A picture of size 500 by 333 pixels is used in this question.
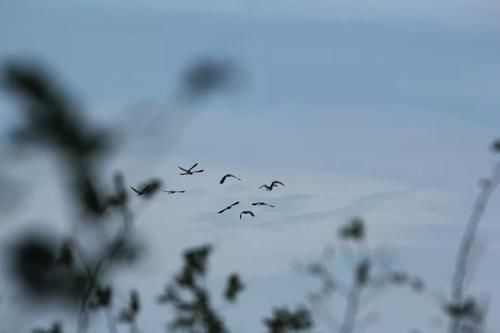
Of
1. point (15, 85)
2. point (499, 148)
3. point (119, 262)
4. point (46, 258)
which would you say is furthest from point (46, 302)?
point (499, 148)

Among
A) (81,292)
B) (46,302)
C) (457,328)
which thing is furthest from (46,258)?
(457,328)

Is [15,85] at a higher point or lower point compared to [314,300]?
lower

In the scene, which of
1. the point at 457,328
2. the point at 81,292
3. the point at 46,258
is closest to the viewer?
the point at 46,258

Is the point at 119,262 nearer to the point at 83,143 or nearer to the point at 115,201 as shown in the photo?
the point at 115,201

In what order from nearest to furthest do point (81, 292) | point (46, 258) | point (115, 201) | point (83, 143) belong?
1. point (83, 143)
2. point (46, 258)
3. point (81, 292)
4. point (115, 201)

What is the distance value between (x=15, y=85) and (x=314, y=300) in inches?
230

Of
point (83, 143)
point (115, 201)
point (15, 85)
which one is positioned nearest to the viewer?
point (15, 85)

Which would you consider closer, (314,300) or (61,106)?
(61,106)

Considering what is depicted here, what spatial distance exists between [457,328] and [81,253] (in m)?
4.45

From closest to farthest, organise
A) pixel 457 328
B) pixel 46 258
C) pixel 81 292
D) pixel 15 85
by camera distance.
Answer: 1. pixel 15 85
2. pixel 46 258
3. pixel 81 292
4. pixel 457 328

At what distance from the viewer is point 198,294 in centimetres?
1060

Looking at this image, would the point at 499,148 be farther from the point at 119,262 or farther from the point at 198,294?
the point at 119,262

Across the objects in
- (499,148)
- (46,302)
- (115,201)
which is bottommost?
(46,302)

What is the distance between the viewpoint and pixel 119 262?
24.6 feet
